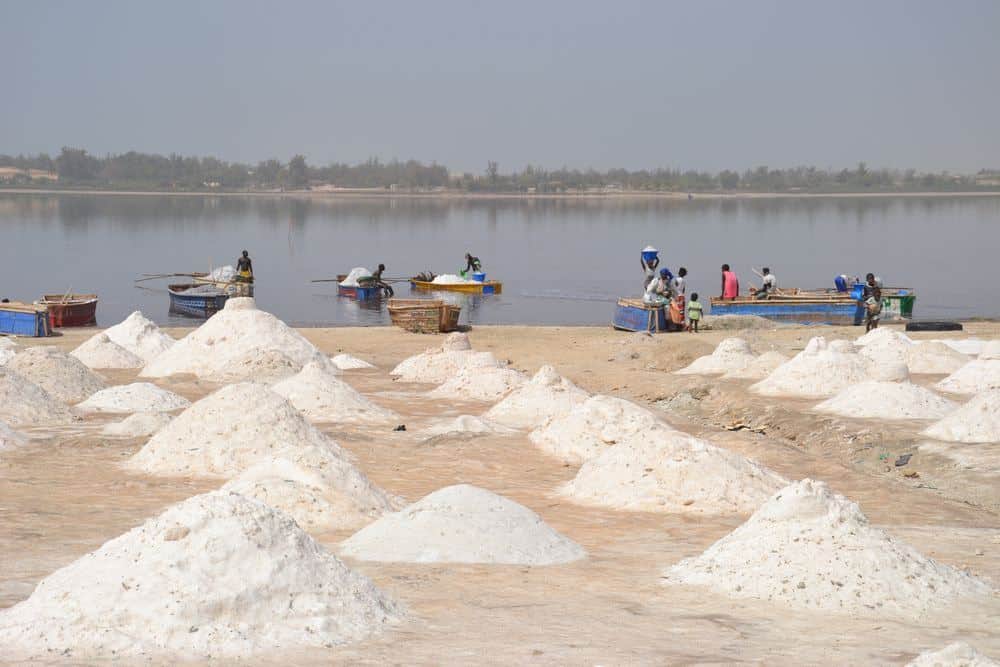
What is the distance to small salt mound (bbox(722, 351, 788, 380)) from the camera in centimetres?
1644

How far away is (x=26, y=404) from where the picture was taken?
1245cm

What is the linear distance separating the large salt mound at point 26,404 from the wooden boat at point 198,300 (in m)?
18.6

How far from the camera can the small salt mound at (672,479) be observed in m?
9.41

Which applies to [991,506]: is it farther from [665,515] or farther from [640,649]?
[640,649]

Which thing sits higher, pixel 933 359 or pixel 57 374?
pixel 57 374

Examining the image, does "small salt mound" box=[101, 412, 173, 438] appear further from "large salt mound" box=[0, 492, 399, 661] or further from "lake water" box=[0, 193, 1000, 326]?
"lake water" box=[0, 193, 1000, 326]

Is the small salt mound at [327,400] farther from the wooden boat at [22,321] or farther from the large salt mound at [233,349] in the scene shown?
the wooden boat at [22,321]

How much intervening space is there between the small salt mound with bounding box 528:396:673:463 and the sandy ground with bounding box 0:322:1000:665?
0.21 m

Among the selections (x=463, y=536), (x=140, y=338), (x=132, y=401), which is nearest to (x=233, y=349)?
(x=140, y=338)

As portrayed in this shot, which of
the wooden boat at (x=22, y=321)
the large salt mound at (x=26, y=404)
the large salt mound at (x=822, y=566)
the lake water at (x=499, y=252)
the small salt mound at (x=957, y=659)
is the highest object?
the small salt mound at (x=957, y=659)

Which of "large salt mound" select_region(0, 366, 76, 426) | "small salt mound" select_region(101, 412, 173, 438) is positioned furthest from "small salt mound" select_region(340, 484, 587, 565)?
"large salt mound" select_region(0, 366, 76, 426)

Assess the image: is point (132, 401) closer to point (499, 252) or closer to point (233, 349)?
point (233, 349)

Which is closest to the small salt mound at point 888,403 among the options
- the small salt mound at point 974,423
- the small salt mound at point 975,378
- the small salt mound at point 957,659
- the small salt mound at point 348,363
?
the small salt mound at point 974,423

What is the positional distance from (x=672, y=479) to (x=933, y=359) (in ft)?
27.8
